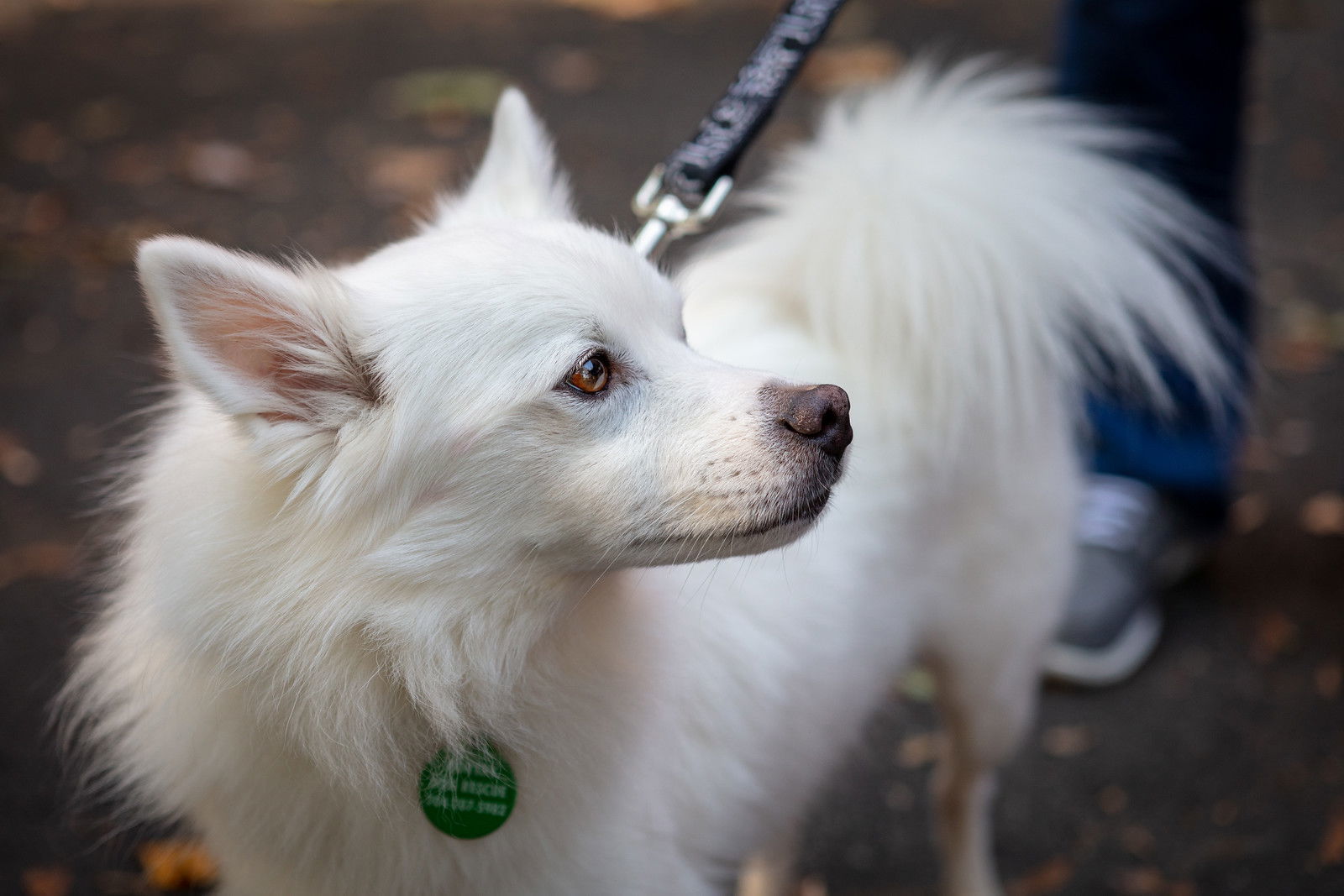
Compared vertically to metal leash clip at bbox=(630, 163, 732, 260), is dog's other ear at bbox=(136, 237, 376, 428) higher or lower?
higher

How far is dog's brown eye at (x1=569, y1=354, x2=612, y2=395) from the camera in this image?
159 cm

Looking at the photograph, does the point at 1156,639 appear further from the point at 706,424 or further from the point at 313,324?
the point at 313,324

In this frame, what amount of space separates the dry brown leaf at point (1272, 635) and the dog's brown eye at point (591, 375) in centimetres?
278

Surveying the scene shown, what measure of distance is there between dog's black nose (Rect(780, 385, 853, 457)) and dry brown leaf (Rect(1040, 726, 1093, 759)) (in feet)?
6.64

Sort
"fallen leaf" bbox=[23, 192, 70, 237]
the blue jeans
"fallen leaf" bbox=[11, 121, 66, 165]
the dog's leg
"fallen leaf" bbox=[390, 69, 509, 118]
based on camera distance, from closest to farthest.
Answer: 1. the dog's leg
2. the blue jeans
3. "fallen leaf" bbox=[23, 192, 70, 237]
4. "fallen leaf" bbox=[11, 121, 66, 165]
5. "fallen leaf" bbox=[390, 69, 509, 118]

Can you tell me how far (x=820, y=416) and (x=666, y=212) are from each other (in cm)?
79

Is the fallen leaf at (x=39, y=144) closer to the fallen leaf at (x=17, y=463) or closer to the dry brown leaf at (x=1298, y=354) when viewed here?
the fallen leaf at (x=17, y=463)

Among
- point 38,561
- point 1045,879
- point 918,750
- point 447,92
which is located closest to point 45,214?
point 447,92

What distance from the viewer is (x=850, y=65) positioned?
22.0 feet

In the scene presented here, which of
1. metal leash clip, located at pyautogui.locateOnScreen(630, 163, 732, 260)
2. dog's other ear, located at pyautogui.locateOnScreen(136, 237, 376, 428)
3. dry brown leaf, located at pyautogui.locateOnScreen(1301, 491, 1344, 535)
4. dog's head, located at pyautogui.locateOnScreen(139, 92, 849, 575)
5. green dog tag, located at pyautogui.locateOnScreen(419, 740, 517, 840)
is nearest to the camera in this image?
dog's other ear, located at pyautogui.locateOnScreen(136, 237, 376, 428)

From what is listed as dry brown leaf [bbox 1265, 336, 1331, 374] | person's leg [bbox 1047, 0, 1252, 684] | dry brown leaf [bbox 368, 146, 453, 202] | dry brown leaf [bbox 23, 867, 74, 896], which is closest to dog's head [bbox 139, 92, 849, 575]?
dry brown leaf [bbox 23, 867, 74, 896]

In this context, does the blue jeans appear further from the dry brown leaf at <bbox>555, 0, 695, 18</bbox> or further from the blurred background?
the dry brown leaf at <bbox>555, 0, 695, 18</bbox>

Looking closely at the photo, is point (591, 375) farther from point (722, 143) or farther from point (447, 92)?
point (447, 92)

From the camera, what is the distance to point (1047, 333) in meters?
2.35
